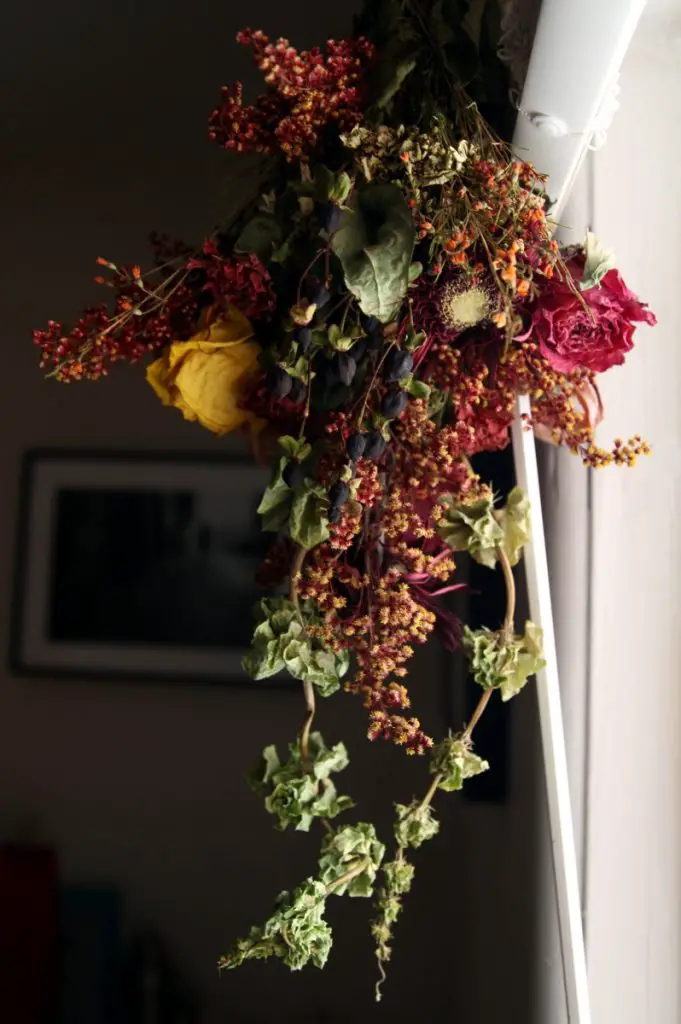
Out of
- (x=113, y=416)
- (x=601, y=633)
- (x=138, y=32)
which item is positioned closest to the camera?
(x=601, y=633)

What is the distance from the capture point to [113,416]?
1.61 meters

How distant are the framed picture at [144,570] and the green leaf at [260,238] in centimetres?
94

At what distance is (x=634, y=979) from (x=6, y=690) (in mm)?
1279

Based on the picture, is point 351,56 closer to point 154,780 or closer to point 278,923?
point 278,923

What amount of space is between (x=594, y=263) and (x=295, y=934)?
20.3 inches

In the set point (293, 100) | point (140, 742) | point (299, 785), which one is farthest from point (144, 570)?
point (293, 100)

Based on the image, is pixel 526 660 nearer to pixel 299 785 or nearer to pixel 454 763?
pixel 454 763

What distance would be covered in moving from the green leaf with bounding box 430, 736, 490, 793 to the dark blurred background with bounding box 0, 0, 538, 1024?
737 mm

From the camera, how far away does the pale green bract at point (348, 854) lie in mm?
623

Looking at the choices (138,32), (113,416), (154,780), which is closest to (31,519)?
(113,416)

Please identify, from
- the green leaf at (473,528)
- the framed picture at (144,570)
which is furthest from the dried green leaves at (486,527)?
the framed picture at (144,570)

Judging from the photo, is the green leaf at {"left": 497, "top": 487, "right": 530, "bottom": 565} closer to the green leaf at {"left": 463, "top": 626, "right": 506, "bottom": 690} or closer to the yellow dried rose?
the green leaf at {"left": 463, "top": 626, "right": 506, "bottom": 690}

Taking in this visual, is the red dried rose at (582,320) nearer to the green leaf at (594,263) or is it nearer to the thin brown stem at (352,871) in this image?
the green leaf at (594,263)

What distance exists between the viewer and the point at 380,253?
55 centimetres
